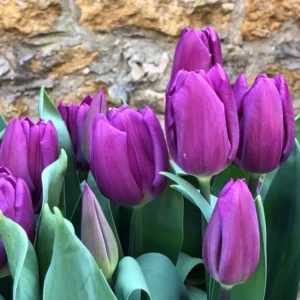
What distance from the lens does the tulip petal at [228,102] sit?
0.37 meters

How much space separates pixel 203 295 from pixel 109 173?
0.44 feet

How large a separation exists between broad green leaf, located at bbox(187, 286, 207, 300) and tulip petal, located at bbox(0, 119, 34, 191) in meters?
0.14

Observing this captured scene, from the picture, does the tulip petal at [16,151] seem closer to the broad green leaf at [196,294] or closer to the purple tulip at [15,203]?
the purple tulip at [15,203]

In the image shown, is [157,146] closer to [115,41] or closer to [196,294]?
[196,294]

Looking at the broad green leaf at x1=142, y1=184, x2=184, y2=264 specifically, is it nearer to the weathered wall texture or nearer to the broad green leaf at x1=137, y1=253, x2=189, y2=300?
the broad green leaf at x1=137, y1=253, x2=189, y2=300

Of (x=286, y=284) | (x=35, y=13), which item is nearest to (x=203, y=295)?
(x=286, y=284)

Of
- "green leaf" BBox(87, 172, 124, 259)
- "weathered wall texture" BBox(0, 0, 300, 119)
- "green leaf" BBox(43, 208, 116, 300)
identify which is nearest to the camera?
"green leaf" BBox(43, 208, 116, 300)

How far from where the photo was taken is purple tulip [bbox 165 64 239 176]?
1.17 ft

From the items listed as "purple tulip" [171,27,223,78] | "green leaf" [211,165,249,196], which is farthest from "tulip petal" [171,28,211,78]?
"green leaf" [211,165,249,196]

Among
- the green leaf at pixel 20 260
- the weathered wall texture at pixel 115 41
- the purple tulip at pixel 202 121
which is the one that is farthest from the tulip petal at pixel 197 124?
the weathered wall texture at pixel 115 41

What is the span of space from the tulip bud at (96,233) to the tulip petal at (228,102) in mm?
89

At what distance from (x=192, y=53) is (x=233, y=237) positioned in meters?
0.15

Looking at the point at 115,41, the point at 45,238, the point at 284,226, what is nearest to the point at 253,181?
Answer: the point at 284,226

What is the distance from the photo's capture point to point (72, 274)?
1.07 feet
